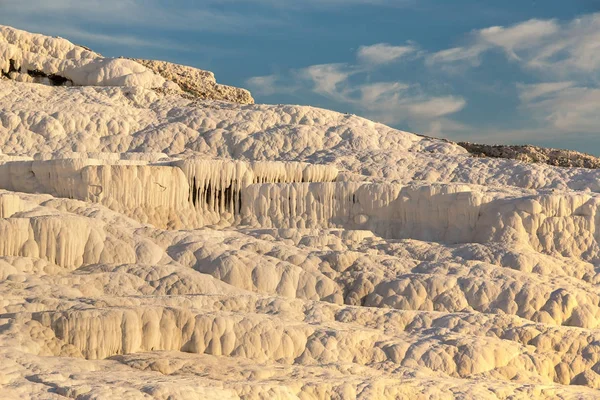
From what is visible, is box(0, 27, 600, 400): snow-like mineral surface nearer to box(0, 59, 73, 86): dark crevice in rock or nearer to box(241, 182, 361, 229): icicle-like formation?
box(241, 182, 361, 229): icicle-like formation

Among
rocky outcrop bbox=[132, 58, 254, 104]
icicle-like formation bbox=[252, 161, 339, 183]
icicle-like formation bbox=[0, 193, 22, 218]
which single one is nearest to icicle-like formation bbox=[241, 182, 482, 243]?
icicle-like formation bbox=[252, 161, 339, 183]

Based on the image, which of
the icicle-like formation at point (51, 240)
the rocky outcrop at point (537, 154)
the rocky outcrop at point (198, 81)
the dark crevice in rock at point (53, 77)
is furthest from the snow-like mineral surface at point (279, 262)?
the rocky outcrop at point (198, 81)

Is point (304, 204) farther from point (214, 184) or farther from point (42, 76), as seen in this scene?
point (42, 76)

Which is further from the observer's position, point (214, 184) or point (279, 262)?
point (214, 184)

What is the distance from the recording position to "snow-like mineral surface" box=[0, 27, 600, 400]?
48.0 ft

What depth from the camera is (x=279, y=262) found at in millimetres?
22031

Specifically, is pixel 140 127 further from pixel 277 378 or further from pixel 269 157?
pixel 277 378

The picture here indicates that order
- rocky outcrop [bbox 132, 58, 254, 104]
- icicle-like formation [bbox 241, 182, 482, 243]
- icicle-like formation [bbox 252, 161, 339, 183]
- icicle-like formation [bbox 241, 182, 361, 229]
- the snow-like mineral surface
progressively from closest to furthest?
1. the snow-like mineral surface
2. icicle-like formation [bbox 241, 182, 482, 243]
3. icicle-like formation [bbox 241, 182, 361, 229]
4. icicle-like formation [bbox 252, 161, 339, 183]
5. rocky outcrop [bbox 132, 58, 254, 104]

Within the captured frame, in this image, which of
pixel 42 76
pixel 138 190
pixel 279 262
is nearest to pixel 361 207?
pixel 279 262

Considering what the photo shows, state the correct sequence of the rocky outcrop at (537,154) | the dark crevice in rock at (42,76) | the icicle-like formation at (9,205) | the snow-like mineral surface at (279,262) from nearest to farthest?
the snow-like mineral surface at (279,262), the icicle-like formation at (9,205), the rocky outcrop at (537,154), the dark crevice in rock at (42,76)

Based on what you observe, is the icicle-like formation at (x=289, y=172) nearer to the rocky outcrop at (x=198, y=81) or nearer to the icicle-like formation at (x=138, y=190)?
the icicle-like formation at (x=138, y=190)

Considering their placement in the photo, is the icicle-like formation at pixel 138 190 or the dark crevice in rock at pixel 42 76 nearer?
the icicle-like formation at pixel 138 190

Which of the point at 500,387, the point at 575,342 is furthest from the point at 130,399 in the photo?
the point at 575,342

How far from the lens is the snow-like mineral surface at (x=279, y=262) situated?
14.6 metres
